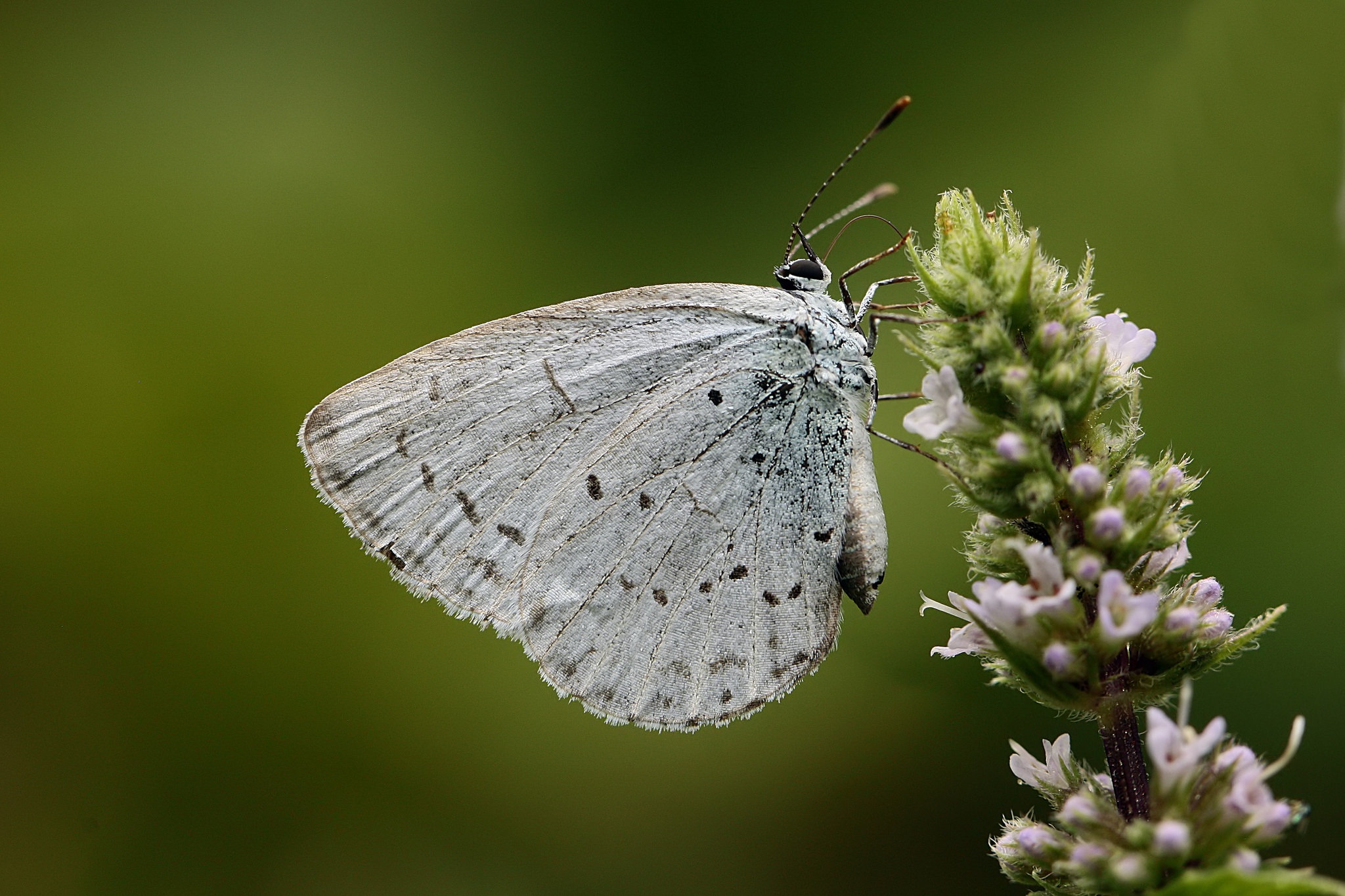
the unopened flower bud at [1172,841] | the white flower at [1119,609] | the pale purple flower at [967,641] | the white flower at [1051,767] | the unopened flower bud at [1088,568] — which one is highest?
the unopened flower bud at [1088,568]

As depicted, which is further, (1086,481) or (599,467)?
(599,467)

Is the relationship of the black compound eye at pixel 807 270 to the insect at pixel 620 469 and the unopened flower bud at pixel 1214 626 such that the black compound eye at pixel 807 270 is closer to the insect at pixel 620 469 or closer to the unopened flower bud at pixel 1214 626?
the insect at pixel 620 469

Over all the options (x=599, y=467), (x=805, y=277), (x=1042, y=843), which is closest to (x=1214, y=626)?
(x=1042, y=843)

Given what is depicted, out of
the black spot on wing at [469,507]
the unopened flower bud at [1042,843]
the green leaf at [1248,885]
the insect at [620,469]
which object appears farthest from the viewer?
the black spot on wing at [469,507]

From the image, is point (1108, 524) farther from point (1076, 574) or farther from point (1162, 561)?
point (1162, 561)

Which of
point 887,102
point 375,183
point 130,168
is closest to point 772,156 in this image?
point 887,102

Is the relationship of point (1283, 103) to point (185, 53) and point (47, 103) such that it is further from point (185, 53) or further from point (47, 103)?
point (47, 103)

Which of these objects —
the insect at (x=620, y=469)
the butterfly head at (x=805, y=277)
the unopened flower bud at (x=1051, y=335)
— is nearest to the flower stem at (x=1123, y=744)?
the unopened flower bud at (x=1051, y=335)
